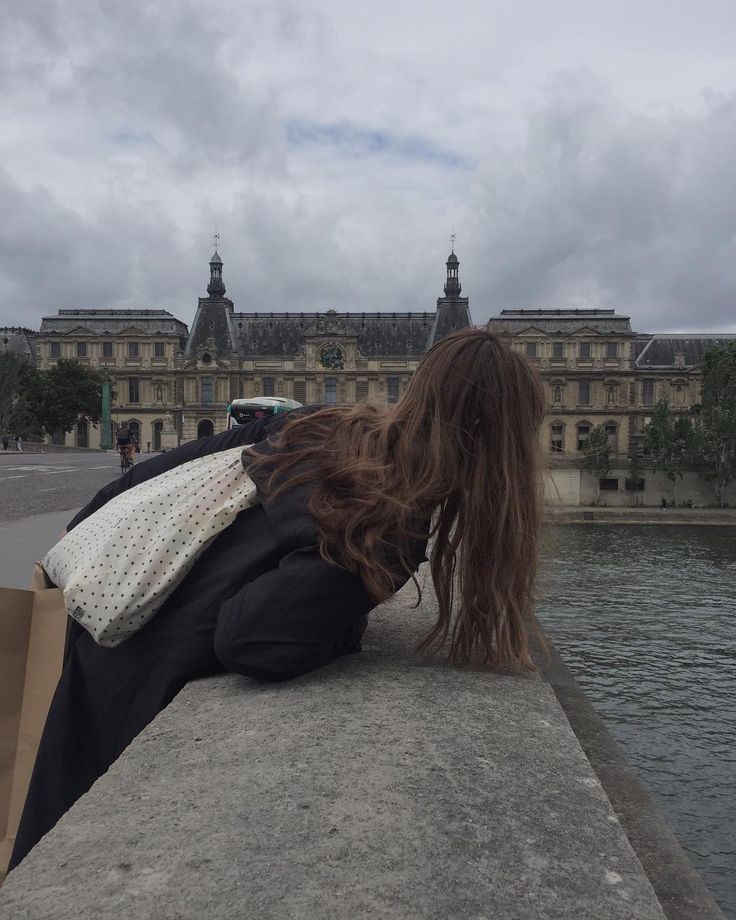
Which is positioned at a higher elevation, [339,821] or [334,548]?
[334,548]

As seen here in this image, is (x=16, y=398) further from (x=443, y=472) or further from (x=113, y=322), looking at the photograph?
(x=443, y=472)

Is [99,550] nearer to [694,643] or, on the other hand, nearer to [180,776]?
[180,776]

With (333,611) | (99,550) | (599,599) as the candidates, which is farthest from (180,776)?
(599,599)

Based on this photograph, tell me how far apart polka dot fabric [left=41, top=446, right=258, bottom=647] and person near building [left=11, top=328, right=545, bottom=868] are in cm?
7

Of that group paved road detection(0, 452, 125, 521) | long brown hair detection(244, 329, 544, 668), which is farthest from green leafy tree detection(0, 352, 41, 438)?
long brown hair detection(244, 329, 544, 668)

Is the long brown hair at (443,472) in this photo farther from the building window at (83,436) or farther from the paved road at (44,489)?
the building window at (83,436)

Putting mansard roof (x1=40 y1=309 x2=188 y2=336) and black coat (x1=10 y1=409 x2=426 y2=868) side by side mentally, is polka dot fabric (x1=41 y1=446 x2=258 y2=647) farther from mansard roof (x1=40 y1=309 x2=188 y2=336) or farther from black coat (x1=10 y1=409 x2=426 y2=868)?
mansard roof (x1=40 y1=309 x2=188 y2=336)

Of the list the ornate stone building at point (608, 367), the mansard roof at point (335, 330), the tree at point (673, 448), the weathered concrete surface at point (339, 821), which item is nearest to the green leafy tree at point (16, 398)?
the mansard roof at point (335, 330)

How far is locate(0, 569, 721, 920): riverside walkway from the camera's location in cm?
115

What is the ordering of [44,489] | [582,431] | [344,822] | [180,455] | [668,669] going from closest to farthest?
Answer: [344,822] < [180,455] < [668,669] < [44,489] < [582,431]

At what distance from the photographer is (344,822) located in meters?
1.35

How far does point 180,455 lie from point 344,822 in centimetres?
127

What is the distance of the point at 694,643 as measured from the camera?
12070 mm

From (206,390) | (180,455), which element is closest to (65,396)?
(206,390)
